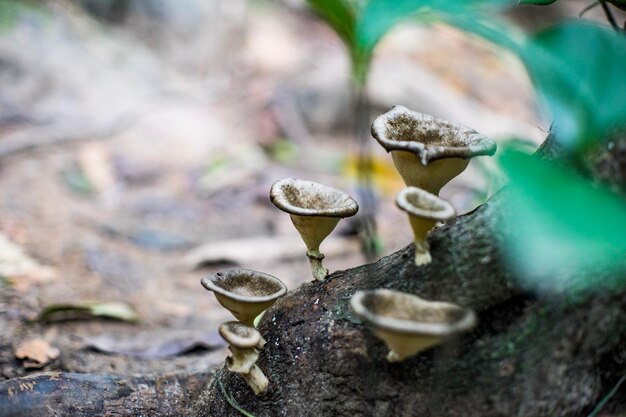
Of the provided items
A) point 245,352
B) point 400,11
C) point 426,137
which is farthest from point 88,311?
point 400,11

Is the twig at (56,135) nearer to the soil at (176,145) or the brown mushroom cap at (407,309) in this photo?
the soil at (176,145)

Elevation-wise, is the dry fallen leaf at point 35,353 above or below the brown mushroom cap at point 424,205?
below

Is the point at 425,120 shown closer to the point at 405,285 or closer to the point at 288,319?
the point at 405,285

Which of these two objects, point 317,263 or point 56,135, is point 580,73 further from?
point 56,135

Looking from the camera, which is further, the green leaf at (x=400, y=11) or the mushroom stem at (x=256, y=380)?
the mushroom stem at (x=256, y=380)

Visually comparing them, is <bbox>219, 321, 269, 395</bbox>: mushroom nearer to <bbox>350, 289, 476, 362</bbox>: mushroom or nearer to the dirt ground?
<bbox>350, 289, 476, 362</bbox>: mushroom

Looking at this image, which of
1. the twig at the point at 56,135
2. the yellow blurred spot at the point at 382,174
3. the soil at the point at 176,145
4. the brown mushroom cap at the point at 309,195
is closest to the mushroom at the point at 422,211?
the brown mushroom cap at the point at 309,195

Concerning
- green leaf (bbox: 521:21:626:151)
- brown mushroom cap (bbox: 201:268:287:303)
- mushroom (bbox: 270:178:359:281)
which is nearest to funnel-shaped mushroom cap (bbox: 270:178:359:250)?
mushroom (bbox: 270:178:359:281)
